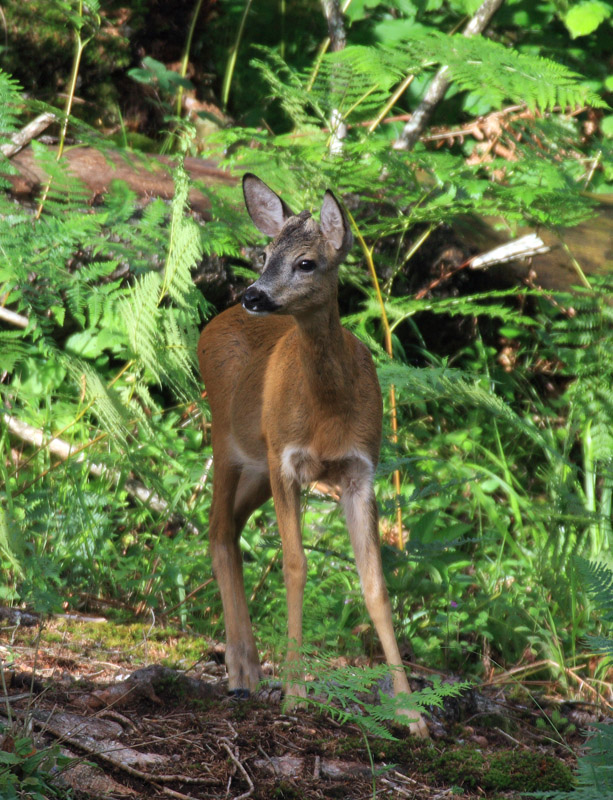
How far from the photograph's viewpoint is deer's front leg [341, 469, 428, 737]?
399 cm

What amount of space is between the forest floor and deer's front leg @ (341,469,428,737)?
0.44 m

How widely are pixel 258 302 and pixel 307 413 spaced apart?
59 centimetres

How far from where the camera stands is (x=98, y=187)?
6641mm

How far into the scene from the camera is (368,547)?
4109mm

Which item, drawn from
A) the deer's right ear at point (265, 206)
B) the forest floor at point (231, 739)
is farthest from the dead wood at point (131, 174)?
the forest floor at point (231, 739)

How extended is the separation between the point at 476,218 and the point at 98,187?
2.78 m

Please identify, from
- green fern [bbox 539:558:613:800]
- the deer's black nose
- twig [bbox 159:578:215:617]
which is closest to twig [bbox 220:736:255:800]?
green fern [bbox 539:558:613:800]

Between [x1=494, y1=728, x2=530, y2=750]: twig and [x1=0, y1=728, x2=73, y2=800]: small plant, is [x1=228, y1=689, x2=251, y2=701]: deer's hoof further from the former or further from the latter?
[x1=0, y1=728, x2=73, y2=800]: small plant

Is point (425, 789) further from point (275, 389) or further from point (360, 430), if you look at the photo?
point (275, 389)

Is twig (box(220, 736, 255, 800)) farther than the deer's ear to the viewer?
No

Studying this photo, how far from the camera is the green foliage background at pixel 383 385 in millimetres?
4523

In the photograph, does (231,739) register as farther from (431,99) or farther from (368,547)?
(431,99)

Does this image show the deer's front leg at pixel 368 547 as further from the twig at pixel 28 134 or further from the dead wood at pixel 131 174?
the twig at pixel 28 134

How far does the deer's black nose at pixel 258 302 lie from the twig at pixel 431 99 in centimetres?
424
